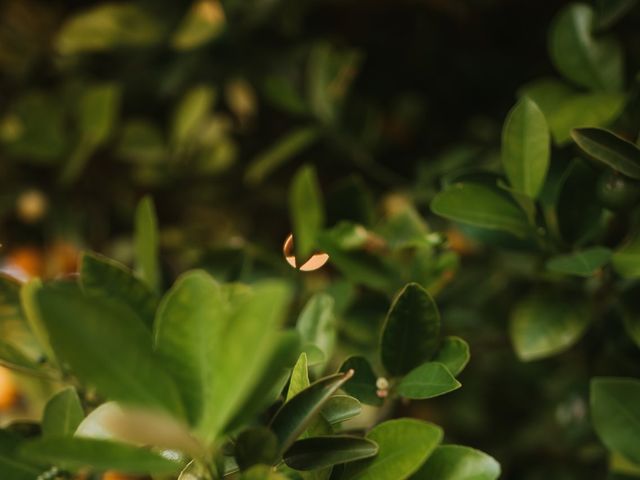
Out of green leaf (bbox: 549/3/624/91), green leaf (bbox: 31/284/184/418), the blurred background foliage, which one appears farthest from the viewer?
the blurred background foliage

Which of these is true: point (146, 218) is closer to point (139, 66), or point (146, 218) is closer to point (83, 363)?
point (83, 363)

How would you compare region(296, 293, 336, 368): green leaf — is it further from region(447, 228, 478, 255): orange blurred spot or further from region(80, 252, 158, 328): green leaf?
region(447, 228, 478, 255): orange blurred spot

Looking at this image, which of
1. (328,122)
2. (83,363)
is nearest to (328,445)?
(83,363)

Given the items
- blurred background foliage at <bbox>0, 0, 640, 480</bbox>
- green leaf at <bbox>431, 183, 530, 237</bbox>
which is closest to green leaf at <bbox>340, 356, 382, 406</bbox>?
green leaf at <bbox>431, 183, 530, 237</bbox>

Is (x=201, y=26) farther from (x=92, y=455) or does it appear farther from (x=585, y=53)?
(x=92, y=455)

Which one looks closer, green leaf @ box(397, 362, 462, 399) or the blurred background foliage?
green leaf @ box(397, 362, 462, 399)

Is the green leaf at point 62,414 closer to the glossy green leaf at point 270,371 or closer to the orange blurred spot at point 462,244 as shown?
the glossy green leaf at point 270,371
